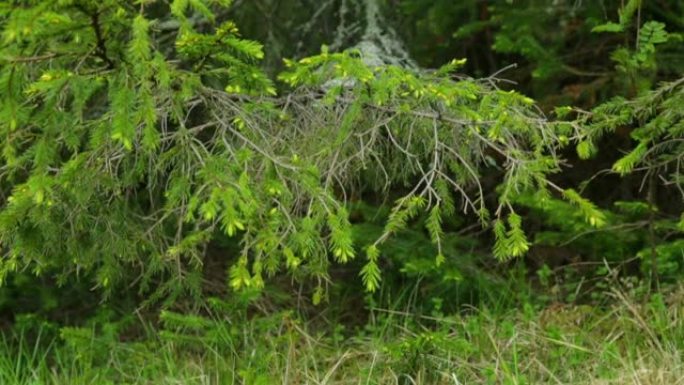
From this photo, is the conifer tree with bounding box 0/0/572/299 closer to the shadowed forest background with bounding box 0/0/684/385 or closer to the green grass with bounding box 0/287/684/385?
the shadowed forest background with bounding box 0/0/684/385

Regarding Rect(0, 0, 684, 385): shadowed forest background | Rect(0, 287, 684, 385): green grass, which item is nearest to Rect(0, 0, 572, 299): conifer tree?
Rect(0, 0, 684, 385): shadowed forest background

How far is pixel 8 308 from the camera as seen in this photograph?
7.46 m

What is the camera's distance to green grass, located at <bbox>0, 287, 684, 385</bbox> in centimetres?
480

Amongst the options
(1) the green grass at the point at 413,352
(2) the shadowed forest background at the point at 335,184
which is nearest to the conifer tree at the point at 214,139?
(2) the shadowed forest background at the point at 335,184

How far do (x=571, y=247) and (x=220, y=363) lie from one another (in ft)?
8.79

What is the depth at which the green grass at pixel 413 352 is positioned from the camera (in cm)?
480

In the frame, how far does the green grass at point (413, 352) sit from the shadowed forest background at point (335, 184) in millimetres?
19

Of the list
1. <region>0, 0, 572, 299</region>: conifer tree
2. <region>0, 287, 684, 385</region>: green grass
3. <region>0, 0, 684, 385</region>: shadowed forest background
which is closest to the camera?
<region>0, 0, 572, 299</region>: conifer tree

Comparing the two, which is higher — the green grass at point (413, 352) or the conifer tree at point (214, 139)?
the conifer tree at point (214, 139)

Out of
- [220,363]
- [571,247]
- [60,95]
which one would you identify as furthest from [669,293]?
[60,95]

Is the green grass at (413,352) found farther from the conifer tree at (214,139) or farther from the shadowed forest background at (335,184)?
the conifer tree at (214,139)

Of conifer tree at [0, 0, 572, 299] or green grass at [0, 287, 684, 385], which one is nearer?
conifer tree at [0, 0, 572, 299]

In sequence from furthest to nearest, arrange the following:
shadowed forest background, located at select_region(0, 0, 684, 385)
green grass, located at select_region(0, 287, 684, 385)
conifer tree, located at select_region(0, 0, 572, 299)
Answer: green grass, located at select_region(0, 287, 684, 385) → shadowed forest background, located at select_region(0, 0, 684, 385) → conifer tree, located at select_region(0, 0, 572, 299)

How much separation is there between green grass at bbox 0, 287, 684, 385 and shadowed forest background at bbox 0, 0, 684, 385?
0.02 meters
